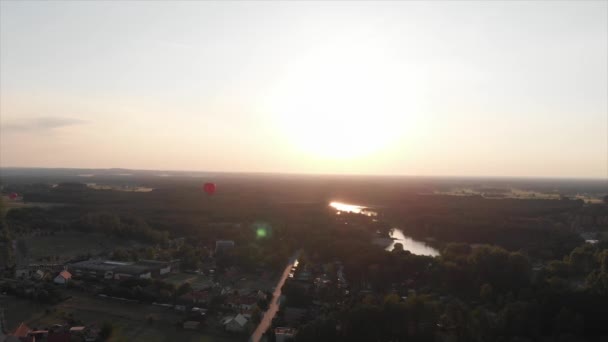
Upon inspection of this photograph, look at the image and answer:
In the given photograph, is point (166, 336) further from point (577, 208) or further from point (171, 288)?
point (577, 208)

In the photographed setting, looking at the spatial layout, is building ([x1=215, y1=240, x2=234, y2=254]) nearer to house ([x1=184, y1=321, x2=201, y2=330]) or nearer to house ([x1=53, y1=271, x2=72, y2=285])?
house ([x1=53, y1=271, x2=72, y2=285])

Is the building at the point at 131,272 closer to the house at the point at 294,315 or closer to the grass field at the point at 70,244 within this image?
the grass field at the point at 70,244

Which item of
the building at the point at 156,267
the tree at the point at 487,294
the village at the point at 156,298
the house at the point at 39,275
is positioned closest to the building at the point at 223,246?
the village at the point at 156,298

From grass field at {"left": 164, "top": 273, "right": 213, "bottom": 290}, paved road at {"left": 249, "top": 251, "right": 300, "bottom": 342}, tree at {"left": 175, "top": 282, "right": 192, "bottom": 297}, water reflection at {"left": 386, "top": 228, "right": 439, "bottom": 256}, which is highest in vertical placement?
tree at {"left": 175, "top": 282, "right": 192, "bottom": 297}

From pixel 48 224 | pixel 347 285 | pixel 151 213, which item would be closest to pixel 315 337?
pixel 347 285

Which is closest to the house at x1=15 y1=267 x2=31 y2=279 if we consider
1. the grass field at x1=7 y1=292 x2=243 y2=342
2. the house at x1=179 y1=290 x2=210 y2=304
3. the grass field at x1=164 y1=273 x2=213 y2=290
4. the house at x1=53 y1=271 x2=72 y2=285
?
the house at x1=53 y1=271 x2=72 y2=285

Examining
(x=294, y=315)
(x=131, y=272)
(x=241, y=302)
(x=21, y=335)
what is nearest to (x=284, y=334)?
(x=294, y=315)

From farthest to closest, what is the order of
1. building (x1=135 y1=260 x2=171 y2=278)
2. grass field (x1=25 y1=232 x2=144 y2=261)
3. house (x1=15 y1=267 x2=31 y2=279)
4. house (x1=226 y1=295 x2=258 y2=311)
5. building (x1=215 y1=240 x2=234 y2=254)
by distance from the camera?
building (x1=215 y1=240 x2=234 y2=254) < grass field (x1=25 y1=232 x2=144 y2=261) < building (x1=135 y1=260 x2=171 y2=278) < house (x1=15 y1=267 x2=31 y2=279) < house (x1=226 y1=295 x2=258 y2=311)
